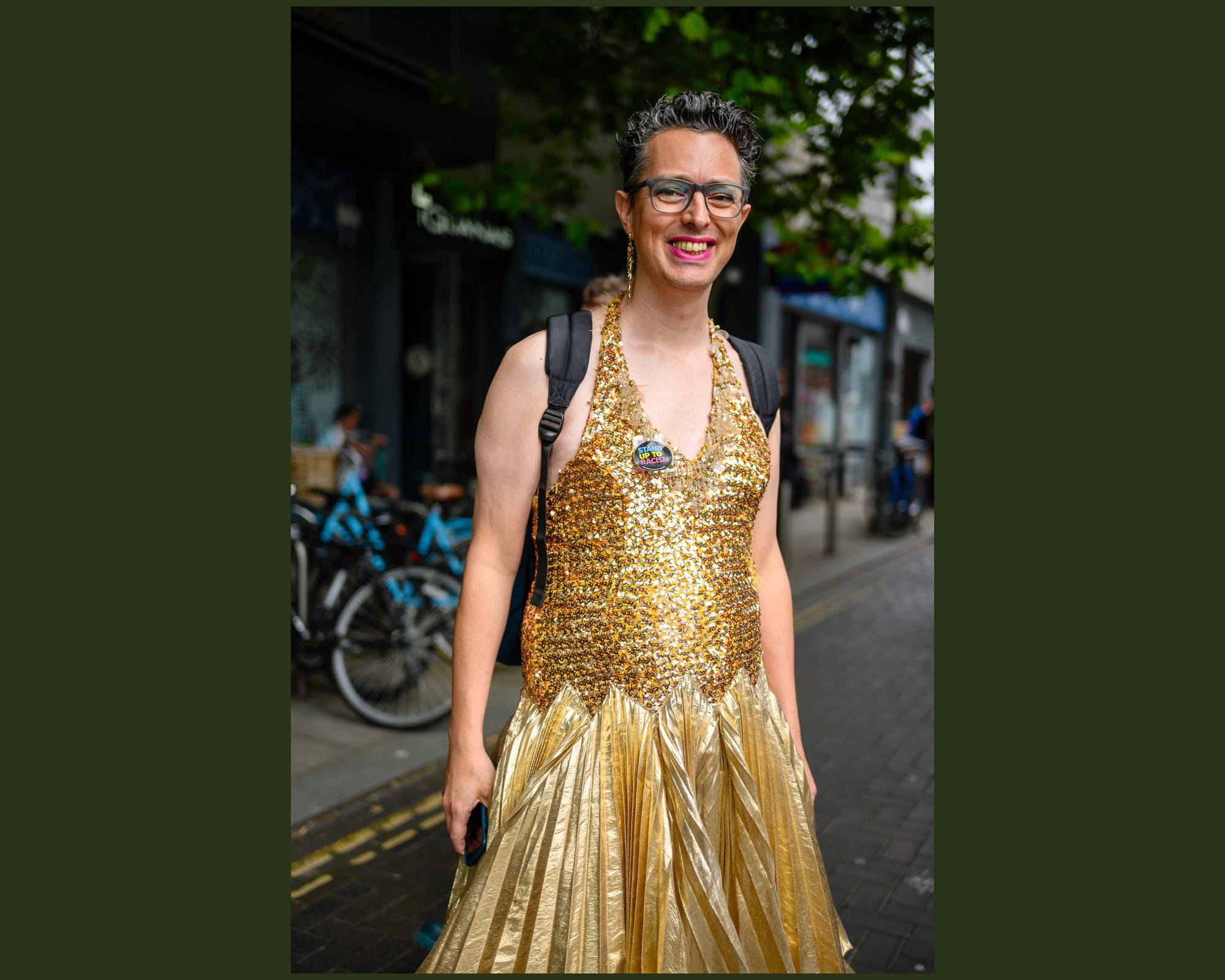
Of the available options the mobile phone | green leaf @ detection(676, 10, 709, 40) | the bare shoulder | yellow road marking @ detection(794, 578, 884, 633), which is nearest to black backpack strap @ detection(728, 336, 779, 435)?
the bare shoulder

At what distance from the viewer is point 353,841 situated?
424 cm

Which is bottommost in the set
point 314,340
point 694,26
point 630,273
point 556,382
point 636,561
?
point 636,561

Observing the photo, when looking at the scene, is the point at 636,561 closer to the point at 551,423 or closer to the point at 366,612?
the point at 551,423

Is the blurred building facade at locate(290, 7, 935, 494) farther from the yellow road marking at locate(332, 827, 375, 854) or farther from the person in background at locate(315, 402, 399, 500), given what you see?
the yellow road marking at locate(332, 827, 375, 854)

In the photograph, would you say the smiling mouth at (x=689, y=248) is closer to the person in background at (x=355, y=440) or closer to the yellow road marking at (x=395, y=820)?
the yellow road marking at (x=395, y=820)

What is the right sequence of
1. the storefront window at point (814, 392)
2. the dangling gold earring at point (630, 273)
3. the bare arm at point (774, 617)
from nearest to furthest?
the dangling gold earring at point (630, 273), the bare arm at point (774, 617), the storefront window at point (814, 392)

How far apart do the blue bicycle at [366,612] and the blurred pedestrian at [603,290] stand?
187 cm

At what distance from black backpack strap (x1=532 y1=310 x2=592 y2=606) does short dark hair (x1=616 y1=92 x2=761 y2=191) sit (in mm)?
328

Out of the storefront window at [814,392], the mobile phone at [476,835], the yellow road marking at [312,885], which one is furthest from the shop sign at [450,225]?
the mobile phone at [476,835]

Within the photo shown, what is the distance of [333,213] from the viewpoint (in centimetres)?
988

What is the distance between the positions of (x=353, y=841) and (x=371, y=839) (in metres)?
0.07

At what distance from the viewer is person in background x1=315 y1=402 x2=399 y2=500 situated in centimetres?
780

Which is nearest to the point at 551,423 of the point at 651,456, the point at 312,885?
the point at 651,456

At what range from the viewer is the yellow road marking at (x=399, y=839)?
418 centimetres
